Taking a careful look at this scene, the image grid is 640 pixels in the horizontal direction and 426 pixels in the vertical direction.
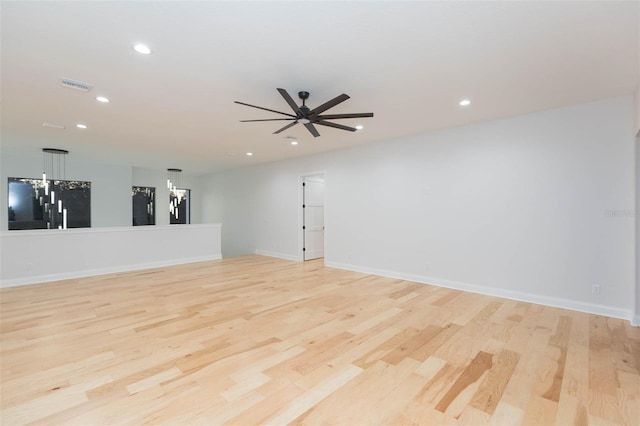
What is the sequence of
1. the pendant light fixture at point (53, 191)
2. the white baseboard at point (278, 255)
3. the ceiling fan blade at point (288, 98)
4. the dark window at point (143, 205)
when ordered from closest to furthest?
the ceiling fan blade at point (288, 98) < the pendant light fixture at point (53, 191) < the white baseboard at point (278, 255) < the dark window at point (143, 205)

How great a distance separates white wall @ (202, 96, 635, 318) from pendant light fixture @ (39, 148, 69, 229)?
22.9 feet

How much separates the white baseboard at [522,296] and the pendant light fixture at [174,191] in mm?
7655

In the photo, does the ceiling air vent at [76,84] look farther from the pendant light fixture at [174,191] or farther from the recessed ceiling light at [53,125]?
the pendant light fixture at [174,191]

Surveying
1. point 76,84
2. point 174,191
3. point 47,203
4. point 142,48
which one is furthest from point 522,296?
point 47,203

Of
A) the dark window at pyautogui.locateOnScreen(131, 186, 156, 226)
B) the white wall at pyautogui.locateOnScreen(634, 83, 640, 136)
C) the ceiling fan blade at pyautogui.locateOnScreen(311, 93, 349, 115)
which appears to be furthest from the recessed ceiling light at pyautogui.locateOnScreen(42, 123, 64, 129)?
the white wall at pyautogui.locateOnScreen(634, 83, 640, 136)

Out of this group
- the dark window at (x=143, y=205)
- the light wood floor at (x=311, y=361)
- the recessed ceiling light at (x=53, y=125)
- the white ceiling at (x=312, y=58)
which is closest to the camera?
the light wood floor at (x=311, y=361)

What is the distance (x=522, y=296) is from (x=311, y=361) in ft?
11.4

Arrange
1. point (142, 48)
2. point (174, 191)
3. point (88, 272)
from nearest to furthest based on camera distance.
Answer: point (142, 48) → point (88, 272) → point (174, 191)

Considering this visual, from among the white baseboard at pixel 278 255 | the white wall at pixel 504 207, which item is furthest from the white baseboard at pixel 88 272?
the white wall at pixel 504 207

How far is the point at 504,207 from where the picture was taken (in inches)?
174

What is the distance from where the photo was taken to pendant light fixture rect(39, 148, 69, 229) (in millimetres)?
7555

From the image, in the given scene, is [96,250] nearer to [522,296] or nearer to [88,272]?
[88,272]

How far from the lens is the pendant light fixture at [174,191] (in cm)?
1021

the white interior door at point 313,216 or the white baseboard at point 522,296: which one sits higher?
the white interior door at point 313,216
